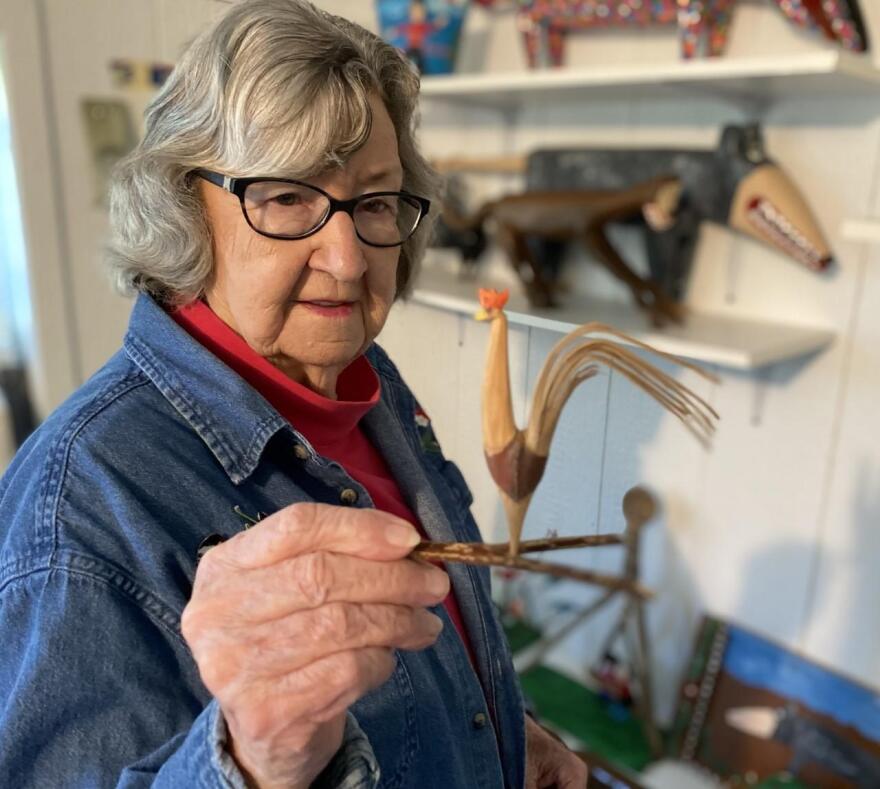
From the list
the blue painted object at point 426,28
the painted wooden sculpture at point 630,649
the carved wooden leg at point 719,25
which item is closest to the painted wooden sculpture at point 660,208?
the carved wooden leg at point 719,25

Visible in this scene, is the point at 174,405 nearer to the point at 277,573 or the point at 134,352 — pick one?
the point at 134,352

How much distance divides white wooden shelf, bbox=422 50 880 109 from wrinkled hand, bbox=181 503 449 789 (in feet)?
2.65

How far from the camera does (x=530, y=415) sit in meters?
0.39

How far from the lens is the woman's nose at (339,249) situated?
46 cm

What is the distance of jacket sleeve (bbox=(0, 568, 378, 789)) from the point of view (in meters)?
0.40

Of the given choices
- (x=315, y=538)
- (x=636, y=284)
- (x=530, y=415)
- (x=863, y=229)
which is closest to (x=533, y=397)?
(x=530, y=415)

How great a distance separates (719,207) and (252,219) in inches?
34.8

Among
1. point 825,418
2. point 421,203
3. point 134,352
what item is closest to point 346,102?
point 421,203

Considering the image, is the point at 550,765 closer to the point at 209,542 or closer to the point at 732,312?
the point at 209,542

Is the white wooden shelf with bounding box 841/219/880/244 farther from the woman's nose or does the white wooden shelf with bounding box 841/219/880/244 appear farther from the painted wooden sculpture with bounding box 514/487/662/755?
the woman's nose

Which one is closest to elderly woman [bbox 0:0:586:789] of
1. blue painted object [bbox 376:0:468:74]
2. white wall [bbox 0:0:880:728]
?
white wall [bbox 0:0:880:728]

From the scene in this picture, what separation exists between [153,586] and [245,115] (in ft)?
0.94

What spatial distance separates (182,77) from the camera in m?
0.49

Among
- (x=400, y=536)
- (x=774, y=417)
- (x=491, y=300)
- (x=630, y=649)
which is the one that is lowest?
(x=630, y=649)
